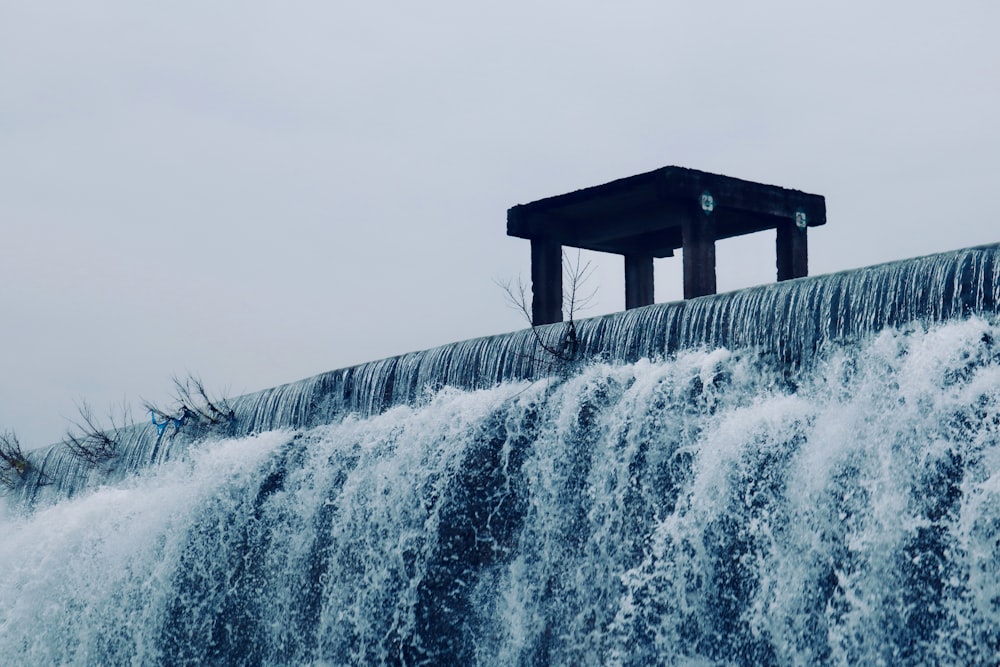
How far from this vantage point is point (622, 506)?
15.4 metres

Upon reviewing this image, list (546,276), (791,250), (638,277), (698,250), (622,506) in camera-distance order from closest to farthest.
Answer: (622,506) < (698,250) < (791,250) < (546,276) < (638,277)

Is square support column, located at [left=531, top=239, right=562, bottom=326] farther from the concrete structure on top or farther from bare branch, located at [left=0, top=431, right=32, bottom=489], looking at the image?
bare branch, located at [left=0, top=431, right=32, bottom=489]

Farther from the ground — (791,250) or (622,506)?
(791,250)

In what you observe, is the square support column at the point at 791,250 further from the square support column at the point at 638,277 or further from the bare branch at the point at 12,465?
the bare branch at the point at 12,465

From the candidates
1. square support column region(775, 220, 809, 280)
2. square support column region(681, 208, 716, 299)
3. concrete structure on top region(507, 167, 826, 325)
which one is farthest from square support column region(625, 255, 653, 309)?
square support column region(681, 208, 716, 299)

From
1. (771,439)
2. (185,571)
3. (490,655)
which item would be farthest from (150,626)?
(771,439)

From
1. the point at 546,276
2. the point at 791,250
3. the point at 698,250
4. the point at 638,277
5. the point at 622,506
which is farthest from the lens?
the point at 638,277

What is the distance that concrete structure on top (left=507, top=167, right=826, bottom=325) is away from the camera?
75.7ft

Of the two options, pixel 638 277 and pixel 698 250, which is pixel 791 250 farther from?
pixel 638 277

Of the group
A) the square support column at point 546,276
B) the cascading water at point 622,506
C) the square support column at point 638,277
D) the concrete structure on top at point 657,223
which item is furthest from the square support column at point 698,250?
the cascading water at point 622,506

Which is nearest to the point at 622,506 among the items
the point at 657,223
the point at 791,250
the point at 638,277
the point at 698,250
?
the point at 698,250

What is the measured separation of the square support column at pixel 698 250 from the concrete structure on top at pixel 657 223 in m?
0.02

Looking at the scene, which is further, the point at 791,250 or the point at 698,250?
the point at 791,250

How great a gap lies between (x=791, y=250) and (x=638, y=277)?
4055 mm
